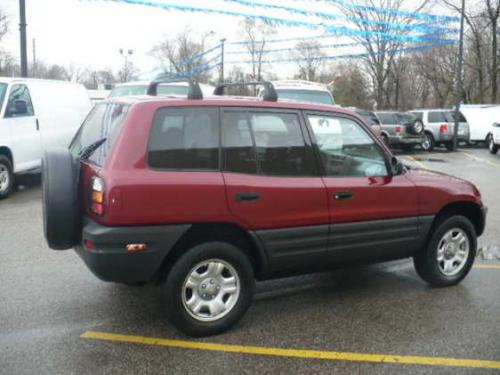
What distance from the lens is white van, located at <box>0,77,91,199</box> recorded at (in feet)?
30.2

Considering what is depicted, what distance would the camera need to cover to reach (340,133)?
14.6 ft

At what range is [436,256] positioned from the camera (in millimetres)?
4918

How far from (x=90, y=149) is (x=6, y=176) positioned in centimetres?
604

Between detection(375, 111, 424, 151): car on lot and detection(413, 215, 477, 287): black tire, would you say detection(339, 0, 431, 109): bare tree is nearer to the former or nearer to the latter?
detection(375, 111, 424, 151): car on lot

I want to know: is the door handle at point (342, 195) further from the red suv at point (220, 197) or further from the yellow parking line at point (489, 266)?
the yellow parking line at point (489, 266)

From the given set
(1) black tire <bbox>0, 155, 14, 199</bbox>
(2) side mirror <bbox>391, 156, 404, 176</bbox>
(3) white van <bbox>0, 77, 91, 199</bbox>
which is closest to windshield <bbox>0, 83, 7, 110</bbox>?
(3) white van <bbox>0, 77, 91, 199</bbox>

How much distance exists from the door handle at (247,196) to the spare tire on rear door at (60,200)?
1.18 meters

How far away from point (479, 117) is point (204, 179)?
2169 cm

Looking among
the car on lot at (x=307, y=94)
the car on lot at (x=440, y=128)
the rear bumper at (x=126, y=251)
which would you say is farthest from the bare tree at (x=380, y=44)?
the rear bumper at (x=126, y=251)

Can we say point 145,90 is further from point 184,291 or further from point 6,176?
point 184,291

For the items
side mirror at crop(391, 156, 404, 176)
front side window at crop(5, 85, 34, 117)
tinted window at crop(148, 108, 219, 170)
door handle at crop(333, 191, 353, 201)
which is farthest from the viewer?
front side window at crop(5, 85, 34, 117)

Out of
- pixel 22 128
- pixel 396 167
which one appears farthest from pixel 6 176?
pixel 396 167

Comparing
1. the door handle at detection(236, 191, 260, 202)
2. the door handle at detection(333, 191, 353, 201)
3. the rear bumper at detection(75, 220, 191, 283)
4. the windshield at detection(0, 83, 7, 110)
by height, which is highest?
the windshield at detection(0, 83, 7, 110)

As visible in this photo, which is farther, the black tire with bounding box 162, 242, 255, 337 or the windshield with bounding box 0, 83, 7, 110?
the windshield with bounding box 0, 83, 7, 110
